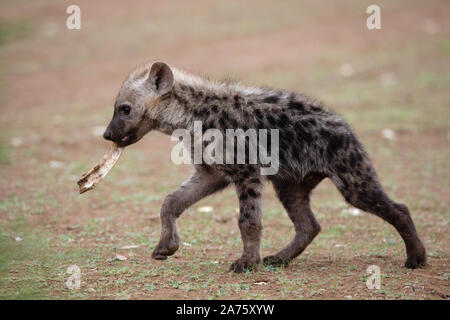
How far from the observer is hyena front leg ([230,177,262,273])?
208 inches

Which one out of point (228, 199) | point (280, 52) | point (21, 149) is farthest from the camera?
point (280, 52)

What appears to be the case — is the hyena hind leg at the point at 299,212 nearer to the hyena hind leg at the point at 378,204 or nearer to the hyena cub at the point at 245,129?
the hyena cub at the point at 245,129

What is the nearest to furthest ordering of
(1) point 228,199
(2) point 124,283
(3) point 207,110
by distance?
(2) point 124,283, (3) point 207,110, (1) point 228,199

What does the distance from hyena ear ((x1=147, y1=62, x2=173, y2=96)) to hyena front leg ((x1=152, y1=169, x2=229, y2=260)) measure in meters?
0.80

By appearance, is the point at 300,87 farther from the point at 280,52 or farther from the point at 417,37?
the point at 417,37

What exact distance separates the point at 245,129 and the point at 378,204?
1.32m

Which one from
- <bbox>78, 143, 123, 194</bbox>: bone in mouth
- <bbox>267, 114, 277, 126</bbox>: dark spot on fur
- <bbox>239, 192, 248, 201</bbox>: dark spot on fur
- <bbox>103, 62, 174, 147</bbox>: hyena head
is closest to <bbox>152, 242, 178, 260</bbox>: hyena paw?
<bbox>239, 192, 248, 201</bbox>: dark spot on fur

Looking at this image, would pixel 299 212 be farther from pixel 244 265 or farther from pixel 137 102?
pixel 137 102

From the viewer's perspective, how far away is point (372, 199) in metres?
5.41

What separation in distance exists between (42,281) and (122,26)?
A: 1439 centimetres

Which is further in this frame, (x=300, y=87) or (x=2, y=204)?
(x=300, y=87)

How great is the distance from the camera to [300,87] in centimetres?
1400
